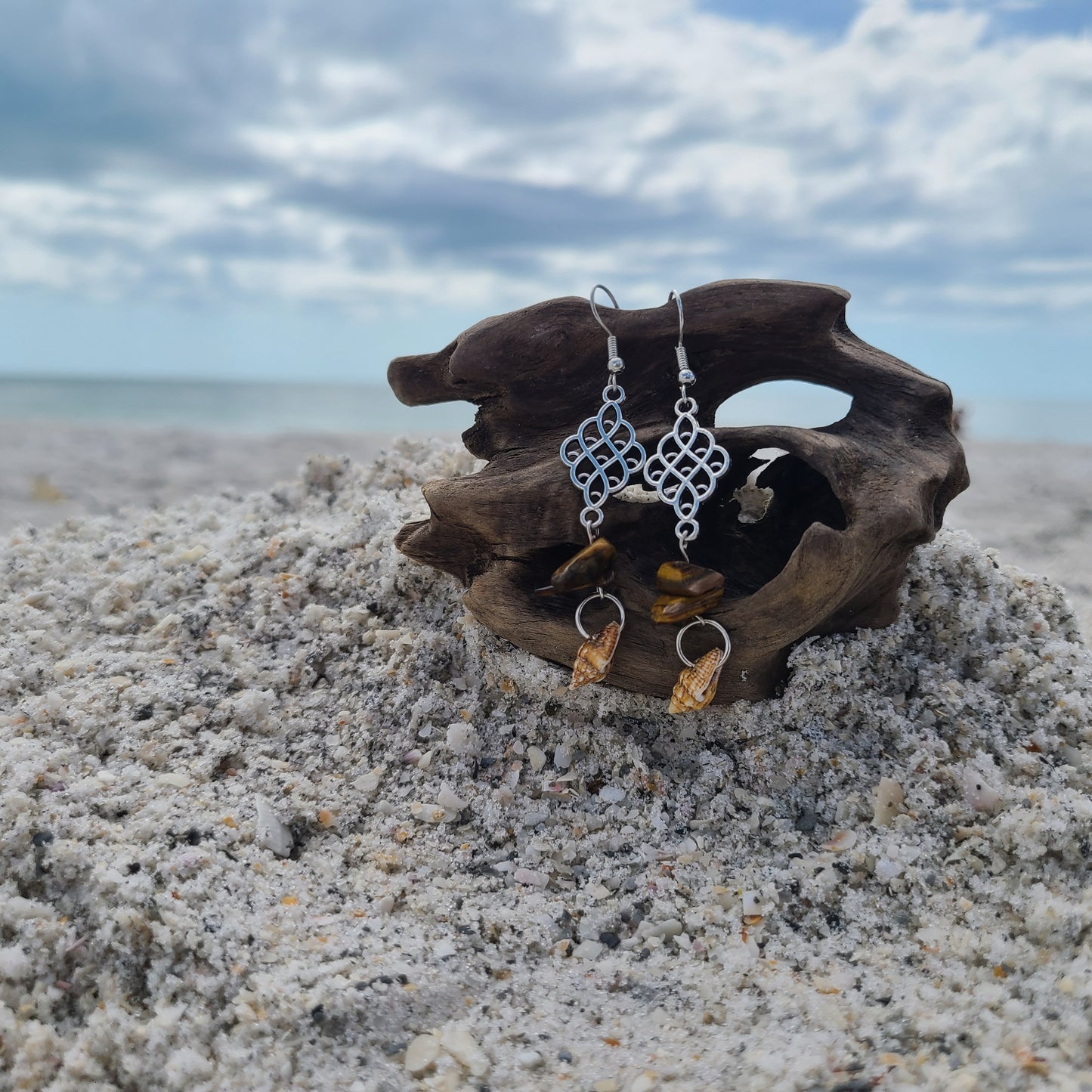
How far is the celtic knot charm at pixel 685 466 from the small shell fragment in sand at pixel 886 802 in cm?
77

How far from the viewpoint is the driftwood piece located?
2254 millimetres

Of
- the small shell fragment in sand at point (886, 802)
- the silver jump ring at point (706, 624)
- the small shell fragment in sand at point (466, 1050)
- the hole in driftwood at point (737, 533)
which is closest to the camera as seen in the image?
the small shell fragment in sand at point (466, 1050)

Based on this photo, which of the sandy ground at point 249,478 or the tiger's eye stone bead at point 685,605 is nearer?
the tiger's eye stone bead at point 685,605

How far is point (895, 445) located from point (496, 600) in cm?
116

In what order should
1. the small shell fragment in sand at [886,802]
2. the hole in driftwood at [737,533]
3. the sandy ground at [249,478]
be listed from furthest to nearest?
the sandy ground at [249,478] < the hole in driftwood at [737,533] < the small shell fragment in sand at [886,802]

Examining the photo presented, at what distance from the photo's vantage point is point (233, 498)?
4613 mm

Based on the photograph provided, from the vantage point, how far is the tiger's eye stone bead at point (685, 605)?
218 centimetres

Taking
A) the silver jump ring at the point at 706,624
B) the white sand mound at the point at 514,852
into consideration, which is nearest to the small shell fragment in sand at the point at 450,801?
Result: the white sand mound at the point at 514,852

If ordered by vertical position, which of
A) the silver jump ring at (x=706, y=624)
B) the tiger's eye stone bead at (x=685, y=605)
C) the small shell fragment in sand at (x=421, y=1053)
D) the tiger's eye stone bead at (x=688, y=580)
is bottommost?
the small shell fragment in sand at (x=421, y=1053)

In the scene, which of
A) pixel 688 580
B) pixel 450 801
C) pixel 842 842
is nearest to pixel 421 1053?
pixel 450 801

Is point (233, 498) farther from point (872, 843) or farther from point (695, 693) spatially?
point (872, 843)

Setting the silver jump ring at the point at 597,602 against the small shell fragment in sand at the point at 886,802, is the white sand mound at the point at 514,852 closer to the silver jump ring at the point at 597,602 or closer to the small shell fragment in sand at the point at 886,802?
the small shell fragment in sand at the point at 886,802

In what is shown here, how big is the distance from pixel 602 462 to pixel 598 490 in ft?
0.25

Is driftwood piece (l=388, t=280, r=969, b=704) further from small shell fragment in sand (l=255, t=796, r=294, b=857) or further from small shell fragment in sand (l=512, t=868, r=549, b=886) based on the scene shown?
small shell fragment in sand (l=255, t=796, r=294, b=857)
